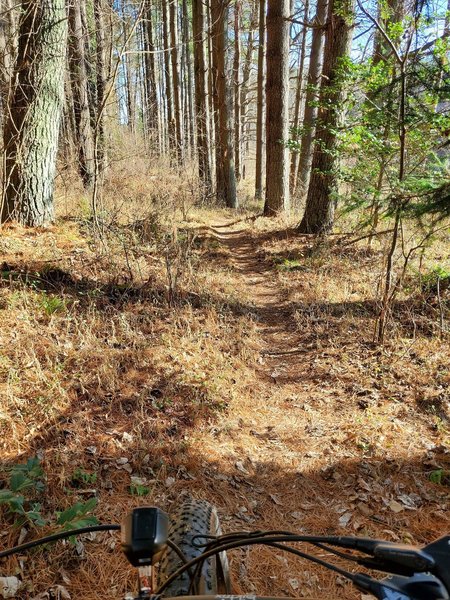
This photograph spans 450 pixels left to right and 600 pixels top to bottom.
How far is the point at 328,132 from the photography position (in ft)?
25.1

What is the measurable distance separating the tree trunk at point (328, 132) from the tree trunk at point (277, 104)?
1374 mm

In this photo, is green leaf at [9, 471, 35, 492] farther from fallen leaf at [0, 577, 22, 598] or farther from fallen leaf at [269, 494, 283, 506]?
fallen leaf at [269, 494, 283, 506]

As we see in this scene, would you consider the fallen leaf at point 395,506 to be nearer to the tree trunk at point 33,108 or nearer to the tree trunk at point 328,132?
the tree trunk at point 328,132

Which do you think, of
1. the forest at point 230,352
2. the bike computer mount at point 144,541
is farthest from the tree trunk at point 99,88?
the bike computer mount at point 144,541

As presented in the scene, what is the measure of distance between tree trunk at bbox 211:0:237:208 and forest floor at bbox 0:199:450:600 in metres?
7.67

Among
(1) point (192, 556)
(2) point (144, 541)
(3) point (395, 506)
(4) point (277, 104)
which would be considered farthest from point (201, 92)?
(2) point (144, 541)

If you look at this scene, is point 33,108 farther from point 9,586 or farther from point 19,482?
point 9,586

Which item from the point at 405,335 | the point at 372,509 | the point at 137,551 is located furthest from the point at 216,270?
the point at 137,551

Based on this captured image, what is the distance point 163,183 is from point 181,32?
15590mm

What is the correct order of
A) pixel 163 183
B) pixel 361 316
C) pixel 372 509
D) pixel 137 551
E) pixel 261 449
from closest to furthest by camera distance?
pixel 137 551 < pixel 372 509 < pixel 261 449 < pixel 361 316 < pixel 163 183

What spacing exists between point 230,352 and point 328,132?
16.9 ft

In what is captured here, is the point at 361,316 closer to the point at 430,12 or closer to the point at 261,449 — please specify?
the point at 261,449

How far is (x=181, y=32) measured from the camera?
826 inches

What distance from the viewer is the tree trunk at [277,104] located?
916 centimetres
